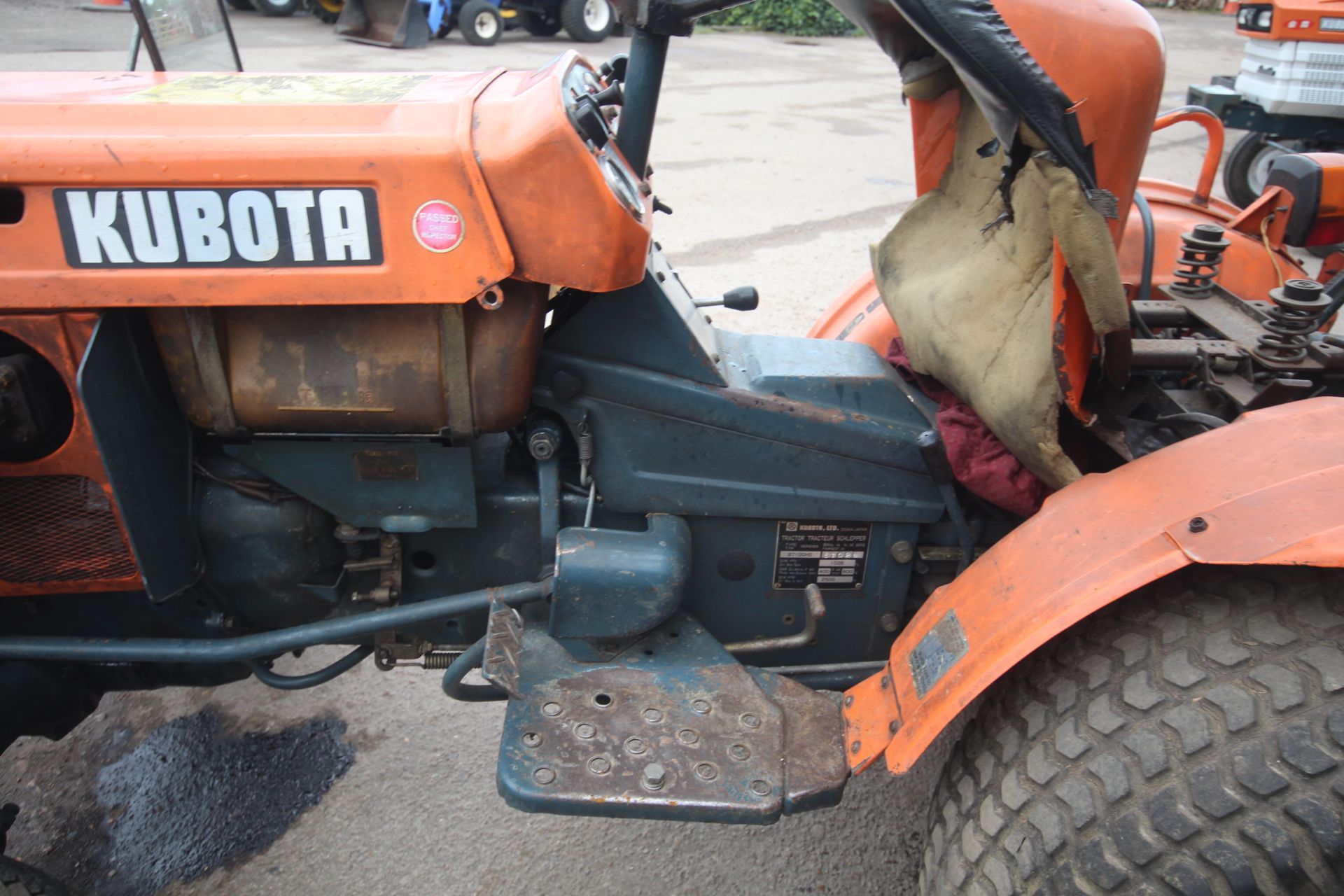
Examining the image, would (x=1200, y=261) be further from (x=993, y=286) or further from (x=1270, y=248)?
(x=993, y=286)

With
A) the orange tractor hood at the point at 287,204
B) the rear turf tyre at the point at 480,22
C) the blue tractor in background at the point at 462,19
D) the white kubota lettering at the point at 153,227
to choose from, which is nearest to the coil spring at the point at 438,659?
the orange tractor hood at the point at 287,204

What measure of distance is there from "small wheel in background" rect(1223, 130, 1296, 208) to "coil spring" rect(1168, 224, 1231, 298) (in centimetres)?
571

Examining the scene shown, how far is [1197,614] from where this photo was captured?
1.48 meters

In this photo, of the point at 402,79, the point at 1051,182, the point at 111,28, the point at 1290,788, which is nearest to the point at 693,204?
the point at 111,28

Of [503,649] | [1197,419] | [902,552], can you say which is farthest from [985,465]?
[503,649]

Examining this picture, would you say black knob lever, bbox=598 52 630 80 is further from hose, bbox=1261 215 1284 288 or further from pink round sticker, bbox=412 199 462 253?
hose, bbox=1261 215 1284 288

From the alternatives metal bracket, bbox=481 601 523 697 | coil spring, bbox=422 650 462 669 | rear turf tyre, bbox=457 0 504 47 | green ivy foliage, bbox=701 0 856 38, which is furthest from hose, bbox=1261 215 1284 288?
green ivy foliage, bbox=701 0 856 38

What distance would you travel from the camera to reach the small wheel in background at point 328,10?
12.8 meters

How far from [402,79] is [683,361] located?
76 cm

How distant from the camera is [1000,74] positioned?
4.48ft

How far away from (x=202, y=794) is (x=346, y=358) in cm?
130

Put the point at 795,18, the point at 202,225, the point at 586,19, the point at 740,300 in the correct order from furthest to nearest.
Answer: the point at 795,18 < the point at 586,19 < the point at 740,300 < the point at 202,225

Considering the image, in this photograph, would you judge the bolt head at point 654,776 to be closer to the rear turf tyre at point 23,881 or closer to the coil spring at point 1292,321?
the rear turf tyre at point 23,881

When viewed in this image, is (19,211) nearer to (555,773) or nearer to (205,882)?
(555,773)
